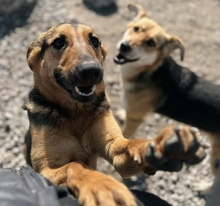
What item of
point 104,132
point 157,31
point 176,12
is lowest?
point 176,12

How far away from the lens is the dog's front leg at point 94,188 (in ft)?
8.12

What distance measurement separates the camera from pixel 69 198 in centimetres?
245

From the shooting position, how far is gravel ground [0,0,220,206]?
5953 millimetres

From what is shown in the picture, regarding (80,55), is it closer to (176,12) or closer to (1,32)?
(1,32)

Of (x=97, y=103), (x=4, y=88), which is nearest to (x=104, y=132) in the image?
(x=97, y=103)

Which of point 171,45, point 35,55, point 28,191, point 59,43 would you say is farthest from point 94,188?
point 171,45

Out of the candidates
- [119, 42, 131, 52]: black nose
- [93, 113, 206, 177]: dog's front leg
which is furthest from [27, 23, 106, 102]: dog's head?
[119, 42, 131, 52]: black nose

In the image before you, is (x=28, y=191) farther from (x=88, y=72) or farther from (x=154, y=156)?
(x=88, y=72)

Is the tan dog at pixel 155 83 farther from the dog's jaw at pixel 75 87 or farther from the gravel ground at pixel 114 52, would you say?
the dog's jaw at pixel 75 87

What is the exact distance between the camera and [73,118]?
3.69 metres

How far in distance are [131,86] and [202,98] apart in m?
1.09

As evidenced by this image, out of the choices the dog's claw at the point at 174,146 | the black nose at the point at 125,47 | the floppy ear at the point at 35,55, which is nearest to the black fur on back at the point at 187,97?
the black nose at the point at 125,47

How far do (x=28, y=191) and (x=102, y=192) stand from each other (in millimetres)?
549

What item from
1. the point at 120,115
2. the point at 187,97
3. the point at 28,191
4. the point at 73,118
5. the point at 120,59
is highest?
the point at 28,191
